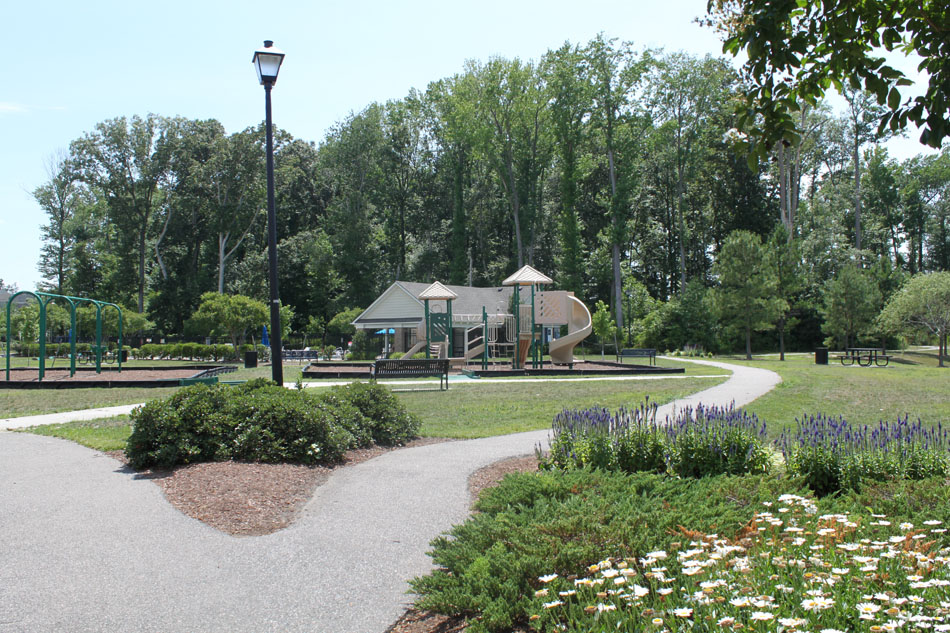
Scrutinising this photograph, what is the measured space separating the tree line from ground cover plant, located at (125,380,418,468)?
133 feet

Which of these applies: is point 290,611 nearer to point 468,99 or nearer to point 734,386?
point 734,386

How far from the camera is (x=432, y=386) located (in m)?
20.5

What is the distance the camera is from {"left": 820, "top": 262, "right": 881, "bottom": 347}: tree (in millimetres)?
40406

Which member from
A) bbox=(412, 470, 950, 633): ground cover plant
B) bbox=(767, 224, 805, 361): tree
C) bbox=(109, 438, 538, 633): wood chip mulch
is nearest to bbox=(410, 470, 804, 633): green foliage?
bbox=(412, 470, 950, 633): ground cover plant

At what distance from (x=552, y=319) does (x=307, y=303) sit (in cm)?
3380

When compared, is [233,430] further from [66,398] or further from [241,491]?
[66,398]

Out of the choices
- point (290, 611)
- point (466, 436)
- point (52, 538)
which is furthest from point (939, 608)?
Answer: point (466, 436)

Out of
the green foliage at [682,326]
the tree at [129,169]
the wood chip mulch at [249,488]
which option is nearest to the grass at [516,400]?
the wood chip mulch at [249,488]

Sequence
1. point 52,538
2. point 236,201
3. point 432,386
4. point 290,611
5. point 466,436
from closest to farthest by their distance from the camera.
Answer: point 290,611
point 52,538
point 466,436
point 432,386
point 236,201

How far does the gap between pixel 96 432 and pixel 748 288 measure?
3455 centimetres

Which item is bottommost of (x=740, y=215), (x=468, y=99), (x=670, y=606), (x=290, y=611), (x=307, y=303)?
(x=290, y=611)

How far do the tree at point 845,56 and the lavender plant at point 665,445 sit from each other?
2.86 metres

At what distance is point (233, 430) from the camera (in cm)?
819

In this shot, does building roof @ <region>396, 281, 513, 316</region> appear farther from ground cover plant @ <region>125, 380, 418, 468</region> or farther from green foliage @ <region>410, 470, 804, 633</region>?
green foliage @ <region>410, 470, 804, 633</region>
